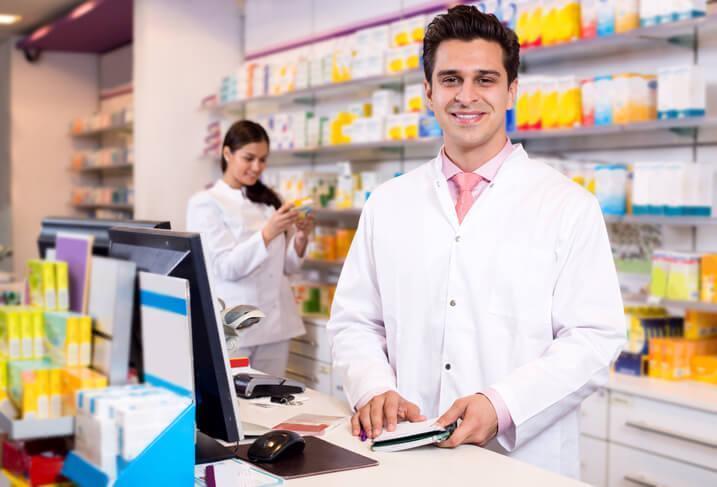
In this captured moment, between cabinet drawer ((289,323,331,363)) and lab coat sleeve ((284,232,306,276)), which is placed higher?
lab coat sleeve ((284,232,306,276))

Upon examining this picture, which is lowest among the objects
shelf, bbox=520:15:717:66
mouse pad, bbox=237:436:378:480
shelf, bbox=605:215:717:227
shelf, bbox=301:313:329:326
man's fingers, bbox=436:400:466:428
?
shelf, bbox=301:313:329:326

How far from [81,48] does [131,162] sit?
7.12 ft

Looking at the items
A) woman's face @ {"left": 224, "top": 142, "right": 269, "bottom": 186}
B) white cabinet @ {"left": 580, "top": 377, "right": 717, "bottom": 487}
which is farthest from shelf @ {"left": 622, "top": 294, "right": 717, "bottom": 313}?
woman's face @ {"left": 224, "top": 142, "right": 269, "bottom": 186}

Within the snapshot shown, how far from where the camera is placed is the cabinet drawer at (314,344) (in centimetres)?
497

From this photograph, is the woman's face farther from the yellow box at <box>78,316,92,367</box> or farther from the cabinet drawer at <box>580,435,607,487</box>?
the yellow box at <box>78,316,92,367</box>

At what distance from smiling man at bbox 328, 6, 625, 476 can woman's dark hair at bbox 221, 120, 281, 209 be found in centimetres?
194

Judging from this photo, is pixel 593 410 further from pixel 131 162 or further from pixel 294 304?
pixel 131 162

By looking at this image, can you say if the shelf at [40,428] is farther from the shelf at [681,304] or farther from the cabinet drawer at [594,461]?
the shelf at [681,304]

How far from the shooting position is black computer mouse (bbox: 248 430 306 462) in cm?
173

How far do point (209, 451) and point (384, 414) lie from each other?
15.7 inches

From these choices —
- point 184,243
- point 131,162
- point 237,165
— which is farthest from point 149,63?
point 184,243

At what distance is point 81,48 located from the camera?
9625 mm

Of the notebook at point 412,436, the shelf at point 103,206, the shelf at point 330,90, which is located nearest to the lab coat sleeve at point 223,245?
the shelf at point 330,90

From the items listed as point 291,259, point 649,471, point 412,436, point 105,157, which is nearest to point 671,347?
point 649,471
